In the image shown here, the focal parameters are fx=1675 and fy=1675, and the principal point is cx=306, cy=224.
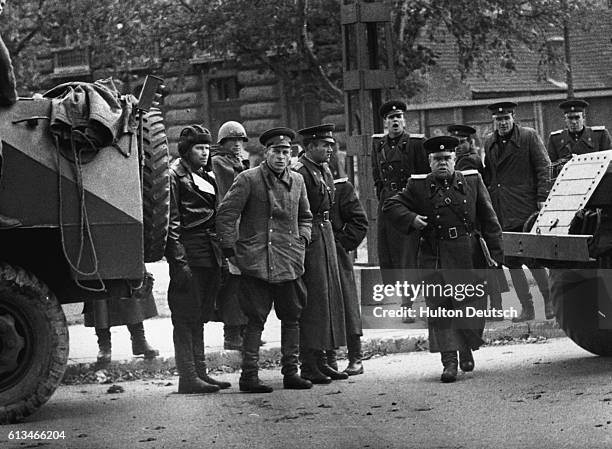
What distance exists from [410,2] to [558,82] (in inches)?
562

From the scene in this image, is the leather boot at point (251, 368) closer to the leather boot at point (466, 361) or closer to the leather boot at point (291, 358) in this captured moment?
the leather boot at point (291, 358)

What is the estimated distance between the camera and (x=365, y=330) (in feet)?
48.8

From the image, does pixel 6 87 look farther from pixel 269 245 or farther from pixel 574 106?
pixel 574 106

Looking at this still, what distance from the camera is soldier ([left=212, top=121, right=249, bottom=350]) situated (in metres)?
12.9

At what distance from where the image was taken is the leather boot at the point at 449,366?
11555mm

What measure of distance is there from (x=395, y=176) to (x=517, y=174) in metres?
1.09

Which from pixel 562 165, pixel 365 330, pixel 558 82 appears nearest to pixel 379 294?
pixel 365 330

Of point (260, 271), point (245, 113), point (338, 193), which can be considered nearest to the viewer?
point (260, 271)

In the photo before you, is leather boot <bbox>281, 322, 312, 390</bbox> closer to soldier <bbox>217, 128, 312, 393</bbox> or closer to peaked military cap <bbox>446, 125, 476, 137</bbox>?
soldier <bbox>217, 128, 312, 393</bbox>

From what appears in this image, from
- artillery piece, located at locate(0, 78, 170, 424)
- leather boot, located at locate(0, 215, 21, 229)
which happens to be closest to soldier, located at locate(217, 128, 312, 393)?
artillery piece, located at locate(0, 78, 170, 424)

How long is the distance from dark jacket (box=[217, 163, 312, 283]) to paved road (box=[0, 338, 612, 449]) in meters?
0.89

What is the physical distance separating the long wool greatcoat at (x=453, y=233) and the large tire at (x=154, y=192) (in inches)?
84.4

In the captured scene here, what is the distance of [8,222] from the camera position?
9.83 meters

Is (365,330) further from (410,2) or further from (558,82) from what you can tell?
(558,82)
